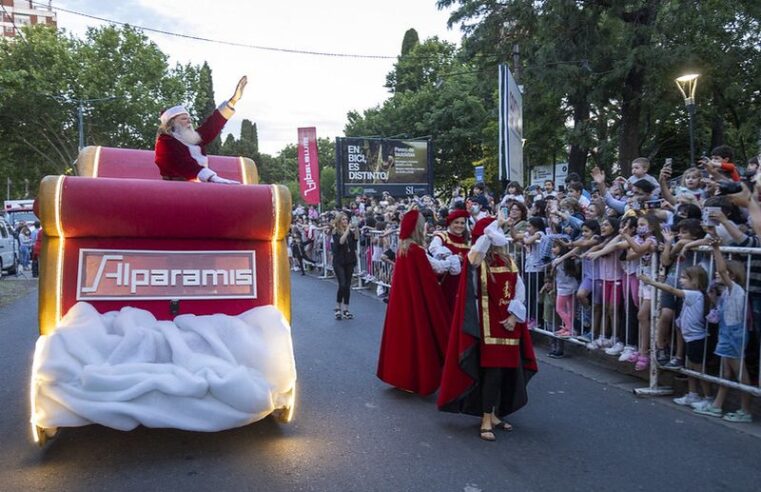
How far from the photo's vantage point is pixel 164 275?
4672mm

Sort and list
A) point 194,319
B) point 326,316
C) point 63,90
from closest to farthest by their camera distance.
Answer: point 194,319
point 326,316
point 63,90

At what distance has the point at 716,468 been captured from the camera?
13.6 feet

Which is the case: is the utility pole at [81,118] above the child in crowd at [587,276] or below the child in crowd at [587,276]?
above

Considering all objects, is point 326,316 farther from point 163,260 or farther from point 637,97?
point 637,97

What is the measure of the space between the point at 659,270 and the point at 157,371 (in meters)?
4.63

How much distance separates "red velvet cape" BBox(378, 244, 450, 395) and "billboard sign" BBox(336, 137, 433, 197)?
19337mm

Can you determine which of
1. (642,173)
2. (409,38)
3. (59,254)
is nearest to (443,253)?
(59,254)

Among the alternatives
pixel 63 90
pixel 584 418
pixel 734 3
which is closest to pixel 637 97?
pixel 734 3

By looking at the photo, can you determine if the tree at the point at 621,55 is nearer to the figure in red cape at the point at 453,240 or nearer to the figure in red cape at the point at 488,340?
the figure in red cape at the point at 453,240

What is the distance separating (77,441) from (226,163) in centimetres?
295

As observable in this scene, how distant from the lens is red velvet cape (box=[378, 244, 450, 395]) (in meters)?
5.80

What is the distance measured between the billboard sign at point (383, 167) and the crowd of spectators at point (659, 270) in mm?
16715

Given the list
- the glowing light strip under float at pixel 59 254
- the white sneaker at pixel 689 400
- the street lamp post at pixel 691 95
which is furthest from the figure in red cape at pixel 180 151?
the street lamp post at pixel 691 95

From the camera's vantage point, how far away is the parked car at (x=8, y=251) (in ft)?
64.1
